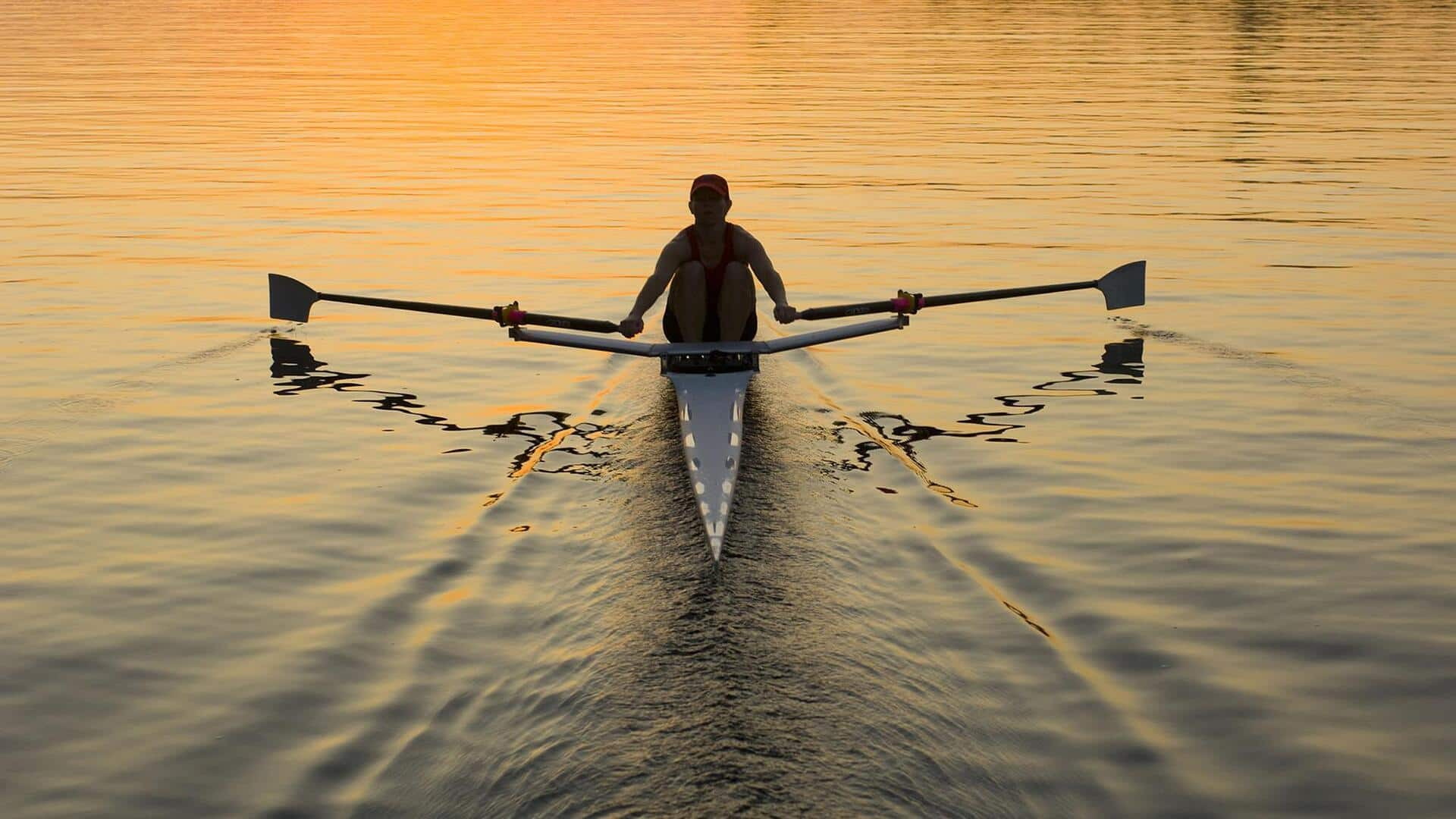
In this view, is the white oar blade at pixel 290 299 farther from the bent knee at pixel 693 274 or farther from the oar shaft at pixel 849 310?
the oar shaft at pixel 849 310

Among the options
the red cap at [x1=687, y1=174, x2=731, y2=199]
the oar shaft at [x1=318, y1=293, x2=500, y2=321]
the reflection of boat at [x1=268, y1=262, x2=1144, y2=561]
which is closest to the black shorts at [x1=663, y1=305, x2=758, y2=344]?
the reflection of boat at [x1=268, y1=262, x2=1144, y2=561]

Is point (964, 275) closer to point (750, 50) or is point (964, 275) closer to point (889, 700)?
point (889, 700)

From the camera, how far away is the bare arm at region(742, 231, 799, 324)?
14336mm

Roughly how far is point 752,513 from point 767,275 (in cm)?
431

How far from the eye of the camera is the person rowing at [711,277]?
46.4ft

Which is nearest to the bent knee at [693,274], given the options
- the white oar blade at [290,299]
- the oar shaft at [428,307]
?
the oar shaft at [428,307]

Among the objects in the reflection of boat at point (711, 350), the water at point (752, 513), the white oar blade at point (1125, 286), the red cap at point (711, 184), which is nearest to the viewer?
the water at point (752, 513)

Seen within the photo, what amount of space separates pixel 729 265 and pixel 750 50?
7046cm

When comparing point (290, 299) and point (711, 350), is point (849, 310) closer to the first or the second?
point (711, 350)

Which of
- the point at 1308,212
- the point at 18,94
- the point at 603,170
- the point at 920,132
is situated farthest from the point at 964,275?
the point at 18,94

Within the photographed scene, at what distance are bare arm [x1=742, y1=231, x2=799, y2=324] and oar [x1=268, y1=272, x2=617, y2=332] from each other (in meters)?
1.65

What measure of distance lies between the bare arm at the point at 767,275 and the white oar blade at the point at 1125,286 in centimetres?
552

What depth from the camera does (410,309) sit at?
16297 mm

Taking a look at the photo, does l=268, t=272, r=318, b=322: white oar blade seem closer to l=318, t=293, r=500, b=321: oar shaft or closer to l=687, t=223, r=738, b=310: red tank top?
l=318, t=293, r=500, b=321: oar shaft
